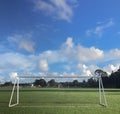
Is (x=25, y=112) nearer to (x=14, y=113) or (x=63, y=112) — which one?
(x=14, y=113)

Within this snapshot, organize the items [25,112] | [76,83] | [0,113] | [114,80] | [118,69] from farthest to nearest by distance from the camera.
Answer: [118,69]
[114,80]
[76,83]
[25,112]
[0,113]

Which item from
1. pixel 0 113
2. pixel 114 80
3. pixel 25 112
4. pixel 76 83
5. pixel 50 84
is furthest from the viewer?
pixel 114 80

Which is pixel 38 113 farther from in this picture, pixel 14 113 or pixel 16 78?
pixel 16 78

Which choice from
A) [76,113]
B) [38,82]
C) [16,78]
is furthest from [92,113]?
[38,82]

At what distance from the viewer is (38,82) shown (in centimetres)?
2798

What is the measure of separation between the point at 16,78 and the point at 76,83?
329 inches

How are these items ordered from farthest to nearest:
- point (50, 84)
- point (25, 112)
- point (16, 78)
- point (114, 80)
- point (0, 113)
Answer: point (114, 80) → point (50, 84) → point (16, 78) → point (25, 112) → point (0, 113)

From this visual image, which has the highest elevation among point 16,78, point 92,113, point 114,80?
point 114,80

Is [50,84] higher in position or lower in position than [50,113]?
higher

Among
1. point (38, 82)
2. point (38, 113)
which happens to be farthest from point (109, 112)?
point (38, 82)

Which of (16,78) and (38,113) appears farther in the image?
(16,78)

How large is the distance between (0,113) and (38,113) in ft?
5.52

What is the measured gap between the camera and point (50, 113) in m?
13.9

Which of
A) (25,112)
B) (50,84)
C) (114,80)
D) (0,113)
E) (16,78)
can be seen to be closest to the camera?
(0,113)
